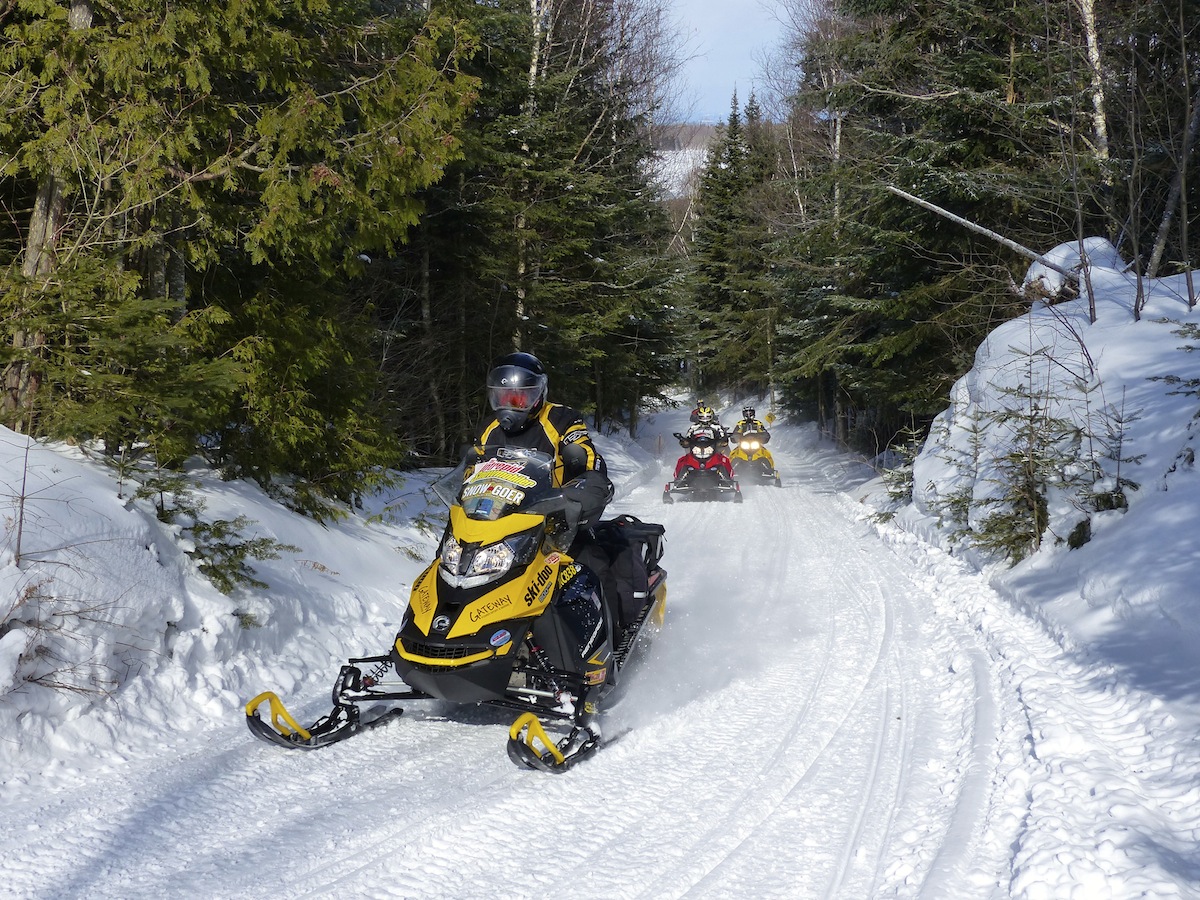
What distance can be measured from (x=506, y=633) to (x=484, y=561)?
426mm

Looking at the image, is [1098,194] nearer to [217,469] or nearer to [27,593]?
[217,469]

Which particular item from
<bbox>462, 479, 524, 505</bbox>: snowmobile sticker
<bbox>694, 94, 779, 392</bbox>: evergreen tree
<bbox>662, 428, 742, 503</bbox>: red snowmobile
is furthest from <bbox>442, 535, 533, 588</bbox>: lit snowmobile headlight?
<bbox>694, 94, 779, 392</bbox>: evergreen tree

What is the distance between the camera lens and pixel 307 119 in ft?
22.1

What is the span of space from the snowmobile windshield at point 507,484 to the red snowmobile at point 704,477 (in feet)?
34.1

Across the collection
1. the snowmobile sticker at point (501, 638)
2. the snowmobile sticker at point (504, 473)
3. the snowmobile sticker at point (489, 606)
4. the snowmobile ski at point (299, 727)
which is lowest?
the snowmobile ski at point (299, 727)

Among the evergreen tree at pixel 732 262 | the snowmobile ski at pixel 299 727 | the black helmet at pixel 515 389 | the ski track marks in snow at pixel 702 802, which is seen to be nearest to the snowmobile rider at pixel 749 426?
the ski track marks in snow at pixel 702 802

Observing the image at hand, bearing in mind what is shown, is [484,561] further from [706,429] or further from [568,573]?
Answer: [706,429]

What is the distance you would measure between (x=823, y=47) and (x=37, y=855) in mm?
15487

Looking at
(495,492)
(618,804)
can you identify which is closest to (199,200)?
(495,492)

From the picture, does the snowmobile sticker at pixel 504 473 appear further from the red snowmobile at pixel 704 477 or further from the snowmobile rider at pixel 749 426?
the snowmobile rider at pixel 749 426

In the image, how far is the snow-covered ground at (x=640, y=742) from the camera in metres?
3.32

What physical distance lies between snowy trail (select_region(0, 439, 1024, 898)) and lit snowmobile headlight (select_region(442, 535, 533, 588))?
91cm

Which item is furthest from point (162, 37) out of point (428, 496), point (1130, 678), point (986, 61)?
point (986, 61)

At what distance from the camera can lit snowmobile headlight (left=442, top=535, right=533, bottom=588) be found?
4.61 metres
